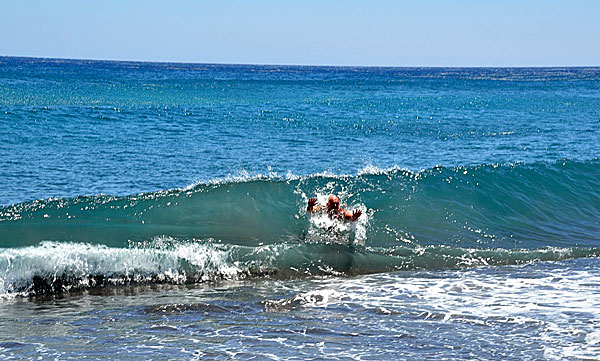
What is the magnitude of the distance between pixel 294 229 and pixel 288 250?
2.04m

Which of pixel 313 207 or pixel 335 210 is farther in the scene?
pixel 313 207

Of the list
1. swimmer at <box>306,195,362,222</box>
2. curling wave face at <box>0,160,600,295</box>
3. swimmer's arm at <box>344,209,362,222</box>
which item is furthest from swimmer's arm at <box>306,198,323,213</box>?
swimmer's arm at <box>344,209,362,222</box>

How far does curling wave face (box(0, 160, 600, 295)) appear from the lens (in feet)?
42.3

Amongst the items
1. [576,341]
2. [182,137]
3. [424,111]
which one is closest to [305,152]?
[182,137]

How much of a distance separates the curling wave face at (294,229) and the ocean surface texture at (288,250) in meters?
0.05

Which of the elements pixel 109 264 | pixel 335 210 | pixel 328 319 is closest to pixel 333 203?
pixel 335 210

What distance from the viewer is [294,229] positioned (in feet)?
51.9

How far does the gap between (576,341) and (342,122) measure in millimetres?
28457

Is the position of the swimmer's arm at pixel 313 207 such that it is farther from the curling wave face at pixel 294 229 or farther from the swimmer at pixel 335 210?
the curling wave face at pixel 294 229

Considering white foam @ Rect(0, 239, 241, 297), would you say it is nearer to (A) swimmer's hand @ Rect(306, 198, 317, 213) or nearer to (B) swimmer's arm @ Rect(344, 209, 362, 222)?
(A) swimmer's hand @ Rect(306, 198, 317, 213)

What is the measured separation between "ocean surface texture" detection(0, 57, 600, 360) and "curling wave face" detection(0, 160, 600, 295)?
52 millimetres

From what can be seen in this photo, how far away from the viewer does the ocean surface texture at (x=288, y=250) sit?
9391 millimetres

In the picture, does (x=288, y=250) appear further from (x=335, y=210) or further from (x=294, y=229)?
(x=294, y=229)

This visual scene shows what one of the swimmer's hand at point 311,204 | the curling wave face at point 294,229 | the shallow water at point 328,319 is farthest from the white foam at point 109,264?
the swimmer's hand at point 311,204
